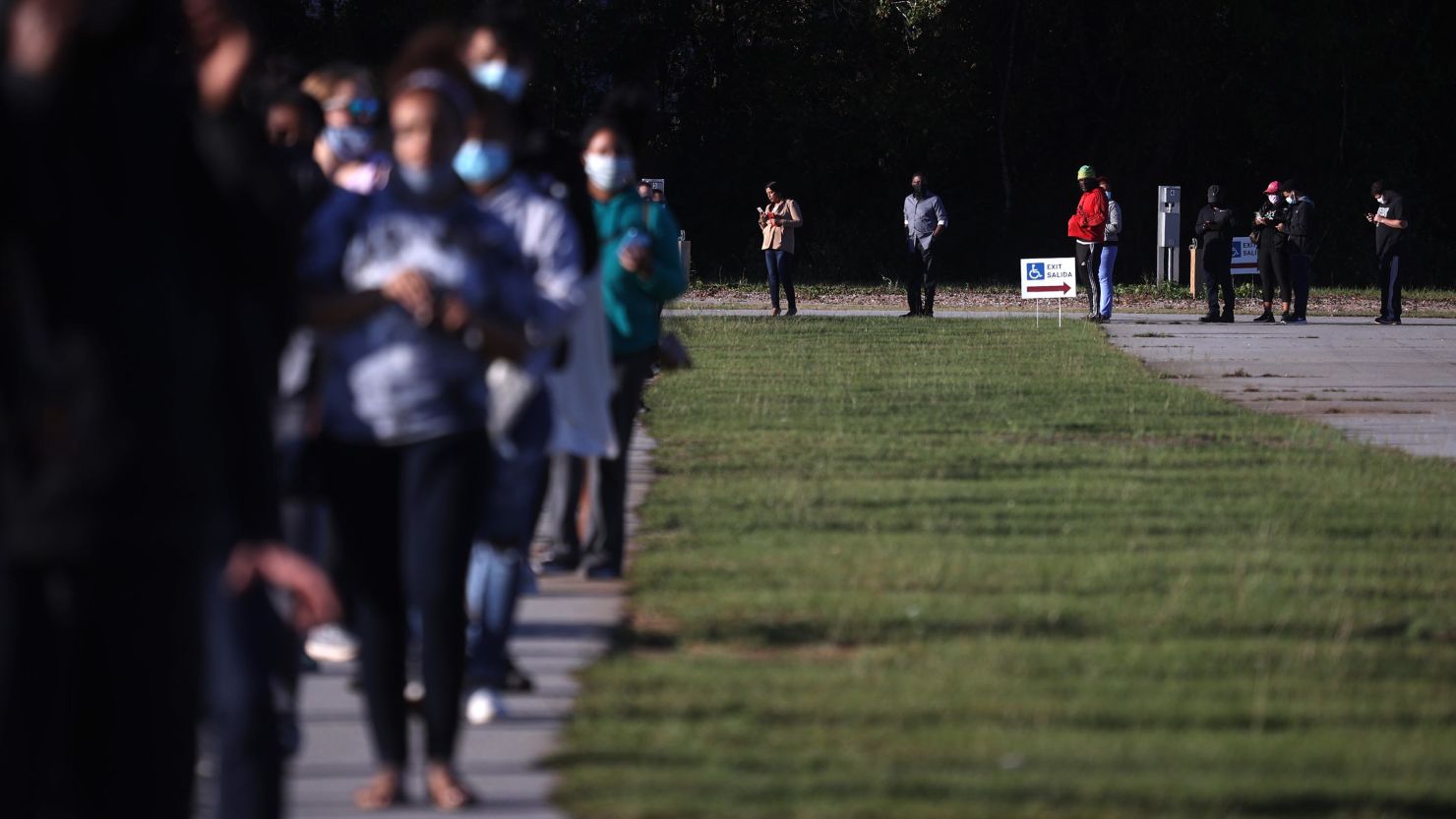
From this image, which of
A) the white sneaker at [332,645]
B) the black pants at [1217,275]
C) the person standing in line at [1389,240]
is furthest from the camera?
the black pants at [1217,275]

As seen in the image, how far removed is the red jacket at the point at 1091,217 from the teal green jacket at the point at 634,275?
19.7 metres

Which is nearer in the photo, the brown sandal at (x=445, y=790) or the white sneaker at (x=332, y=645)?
the brown sandal at (x=445, y=790)

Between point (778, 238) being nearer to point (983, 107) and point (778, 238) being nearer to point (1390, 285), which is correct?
point (1390, 285)

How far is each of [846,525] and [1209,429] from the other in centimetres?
560

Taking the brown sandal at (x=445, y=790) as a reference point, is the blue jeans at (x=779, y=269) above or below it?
above

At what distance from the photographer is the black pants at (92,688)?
3.34 m

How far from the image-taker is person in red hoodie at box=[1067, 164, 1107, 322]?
1104 inches

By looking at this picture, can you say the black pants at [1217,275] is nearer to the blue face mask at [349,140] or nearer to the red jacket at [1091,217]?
the red jacket at [1091,217]

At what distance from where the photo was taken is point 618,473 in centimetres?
862

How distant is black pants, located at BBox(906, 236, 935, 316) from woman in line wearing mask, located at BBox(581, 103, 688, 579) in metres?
19.7

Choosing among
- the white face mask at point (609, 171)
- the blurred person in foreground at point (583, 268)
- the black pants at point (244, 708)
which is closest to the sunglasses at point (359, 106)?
the blurred person in foreground at point (583, 268)

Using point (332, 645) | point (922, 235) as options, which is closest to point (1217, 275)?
point (922, 235)

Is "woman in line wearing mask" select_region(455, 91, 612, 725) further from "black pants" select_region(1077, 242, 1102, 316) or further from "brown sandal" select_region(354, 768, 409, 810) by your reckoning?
"black pants" select_region(1077, 242, 1102, 316)

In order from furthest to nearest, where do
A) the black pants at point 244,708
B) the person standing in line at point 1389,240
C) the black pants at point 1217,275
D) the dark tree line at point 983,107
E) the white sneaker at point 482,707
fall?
the dark tree line at point 983,107 → the black pants at point 1217,275 → the person standing in line at point 1389,240 → the white sneaker at point 482,707 → the black pants at point 244,708
